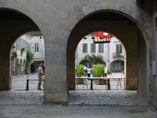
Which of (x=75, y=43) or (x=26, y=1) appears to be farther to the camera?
(x=75, y=43)

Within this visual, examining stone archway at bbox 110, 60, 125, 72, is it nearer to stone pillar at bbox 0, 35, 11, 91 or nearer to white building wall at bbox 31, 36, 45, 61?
white building wall at bbox 31, 36, 45, 61

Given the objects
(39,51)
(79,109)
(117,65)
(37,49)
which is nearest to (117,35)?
(79,109)

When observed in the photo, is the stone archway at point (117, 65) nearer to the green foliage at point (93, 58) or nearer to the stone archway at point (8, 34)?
the green foliage at point (93, 58)

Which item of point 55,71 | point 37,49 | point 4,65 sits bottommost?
point 55,71

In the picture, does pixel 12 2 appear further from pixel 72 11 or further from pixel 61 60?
pixel 61 60

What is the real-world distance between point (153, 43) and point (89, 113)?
382cm

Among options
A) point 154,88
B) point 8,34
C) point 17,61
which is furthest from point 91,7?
point 17,61

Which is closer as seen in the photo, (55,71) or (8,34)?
(55,71)

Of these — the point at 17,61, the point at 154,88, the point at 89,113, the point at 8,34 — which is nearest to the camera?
the point at 89,113

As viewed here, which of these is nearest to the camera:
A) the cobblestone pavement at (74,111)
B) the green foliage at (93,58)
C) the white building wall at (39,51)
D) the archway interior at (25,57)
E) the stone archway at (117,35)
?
the cobblestone pavement at (74,111)

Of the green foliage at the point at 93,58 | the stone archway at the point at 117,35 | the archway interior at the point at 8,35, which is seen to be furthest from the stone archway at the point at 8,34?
the green foliage at the point at 93,58

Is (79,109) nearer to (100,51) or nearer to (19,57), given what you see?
(19,57)

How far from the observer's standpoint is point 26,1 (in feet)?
31.9

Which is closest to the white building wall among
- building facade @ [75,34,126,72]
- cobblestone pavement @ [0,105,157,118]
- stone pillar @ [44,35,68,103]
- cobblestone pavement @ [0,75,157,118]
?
building facade @ [75,34,126,72]
